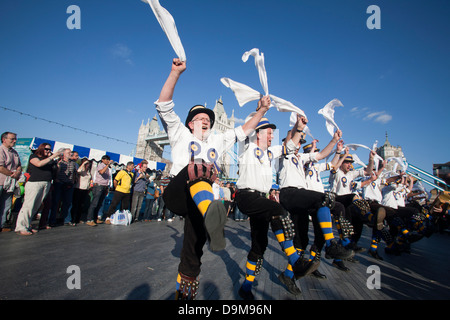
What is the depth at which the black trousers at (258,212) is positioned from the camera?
2.24 meters

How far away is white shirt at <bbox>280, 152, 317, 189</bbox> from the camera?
3.04m

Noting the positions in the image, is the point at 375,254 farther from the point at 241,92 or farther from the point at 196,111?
the point at 196,111

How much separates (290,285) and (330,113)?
9.43 feet

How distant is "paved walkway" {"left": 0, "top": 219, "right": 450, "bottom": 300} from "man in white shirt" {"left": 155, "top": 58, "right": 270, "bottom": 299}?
0.78 metres

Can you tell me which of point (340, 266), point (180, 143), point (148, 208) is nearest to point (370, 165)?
point (340, 266)

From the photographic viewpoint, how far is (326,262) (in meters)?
4.20
